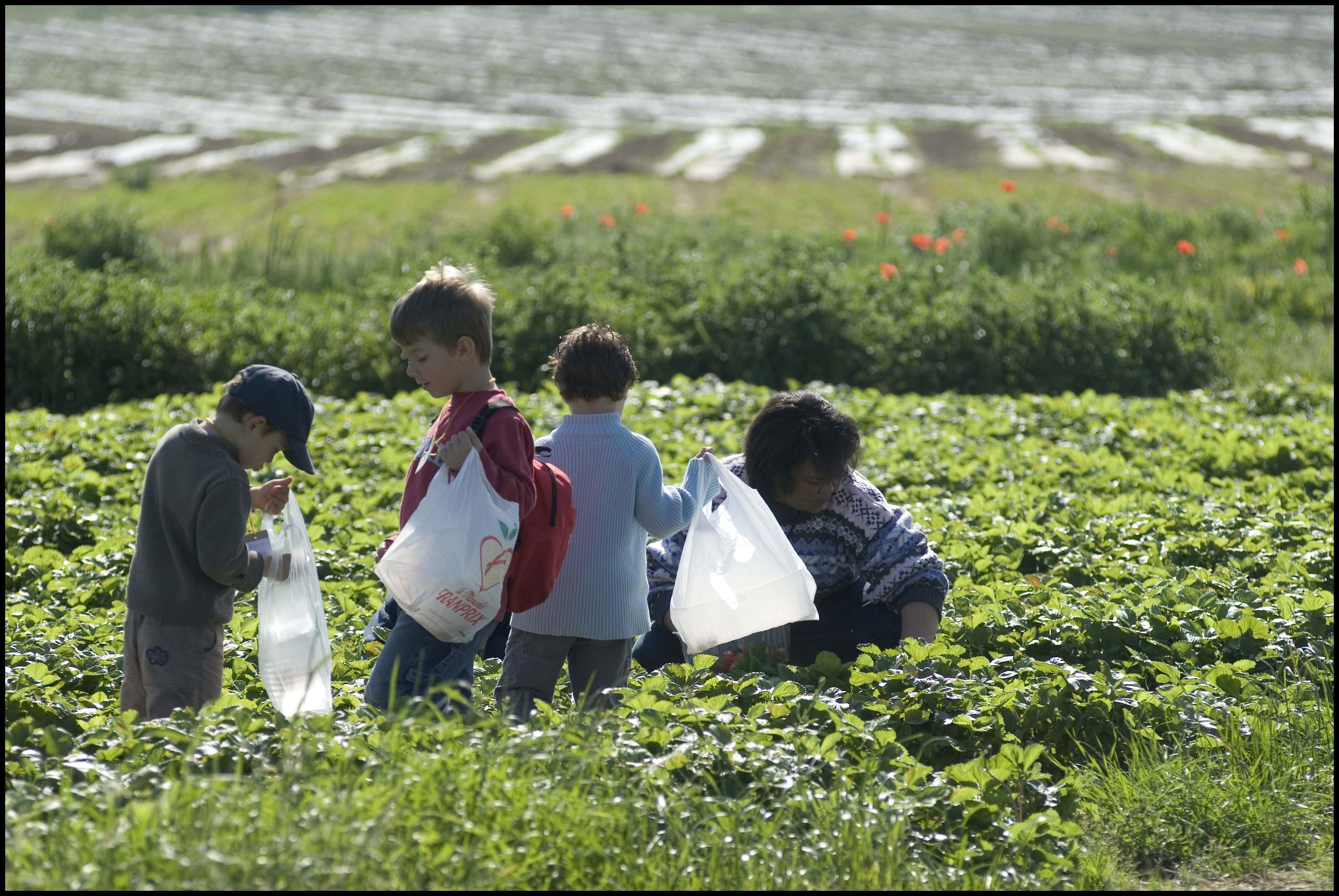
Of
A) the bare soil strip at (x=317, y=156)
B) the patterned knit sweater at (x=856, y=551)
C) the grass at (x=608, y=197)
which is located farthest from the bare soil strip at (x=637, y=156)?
the patterned knit sweater at (x=856, y=551)

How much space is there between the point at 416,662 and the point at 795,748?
1.07 metres

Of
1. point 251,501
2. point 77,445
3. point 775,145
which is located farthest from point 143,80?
point 251,501

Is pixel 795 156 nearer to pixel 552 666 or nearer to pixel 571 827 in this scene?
pixel 552 666

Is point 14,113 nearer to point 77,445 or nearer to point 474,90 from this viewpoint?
point 474,90

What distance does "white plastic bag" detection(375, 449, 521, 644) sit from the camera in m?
3.24

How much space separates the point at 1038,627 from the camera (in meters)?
4.35

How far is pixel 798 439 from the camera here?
13.2 ft

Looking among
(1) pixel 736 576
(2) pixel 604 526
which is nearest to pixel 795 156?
(1) pixel 736 576

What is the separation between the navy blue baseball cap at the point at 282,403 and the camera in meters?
3.35

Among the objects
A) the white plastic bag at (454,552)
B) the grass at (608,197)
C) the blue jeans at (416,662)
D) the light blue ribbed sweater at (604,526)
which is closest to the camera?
the white plastic bag at (454,552)

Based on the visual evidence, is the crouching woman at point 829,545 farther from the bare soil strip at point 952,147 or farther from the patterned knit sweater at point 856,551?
the bare soil strip at point 952,147

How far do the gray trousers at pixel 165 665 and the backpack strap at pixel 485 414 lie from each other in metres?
0.92

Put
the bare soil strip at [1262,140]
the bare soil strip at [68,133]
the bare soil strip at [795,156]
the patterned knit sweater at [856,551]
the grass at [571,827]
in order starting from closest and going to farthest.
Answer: the grass at [571,827] → the patterned knit sweater at [856,551] → the bare soil strip at [795,156] → the bare soil strip at [68,133] → the bare soil strip at [1262,140]

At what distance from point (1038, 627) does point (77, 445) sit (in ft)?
17.8
